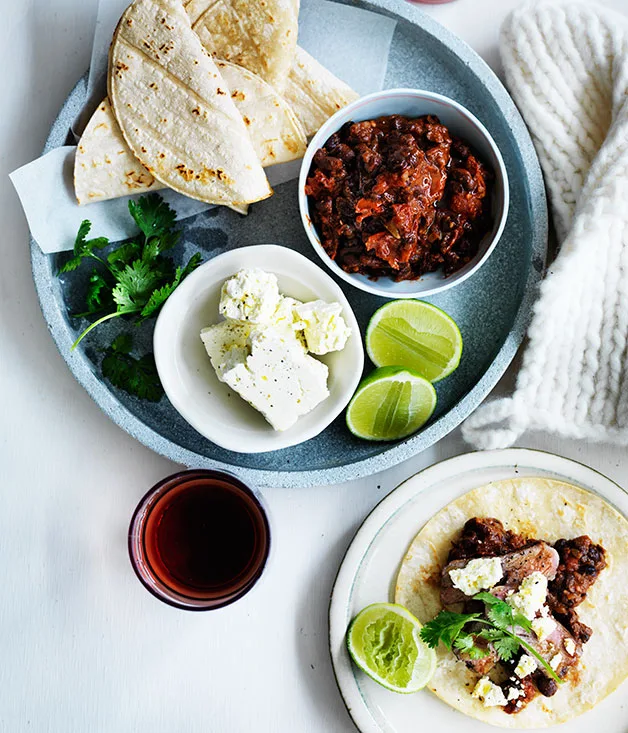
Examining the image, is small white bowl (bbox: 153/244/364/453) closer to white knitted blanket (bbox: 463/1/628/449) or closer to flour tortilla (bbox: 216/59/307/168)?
flour tortilla (bbox: 216/59/307/168)

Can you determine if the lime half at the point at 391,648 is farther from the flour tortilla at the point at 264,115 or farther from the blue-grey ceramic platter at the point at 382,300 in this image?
the flour tortilla at the point at 264,115

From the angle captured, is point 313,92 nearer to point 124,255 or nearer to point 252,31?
point 252,31

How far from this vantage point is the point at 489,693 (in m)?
1.91

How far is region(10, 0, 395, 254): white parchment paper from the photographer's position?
72.5 inches

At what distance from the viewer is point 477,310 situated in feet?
6.46

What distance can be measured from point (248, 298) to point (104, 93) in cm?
70

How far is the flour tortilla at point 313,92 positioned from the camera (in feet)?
6.02

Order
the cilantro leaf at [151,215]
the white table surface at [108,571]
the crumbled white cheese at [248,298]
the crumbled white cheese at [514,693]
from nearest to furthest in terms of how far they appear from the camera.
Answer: the crumbled white cheese at [248,298] < the cilantro leaf at [151,215] < the crumbled white cheese at [514,693] < the white table surface at [108,571]

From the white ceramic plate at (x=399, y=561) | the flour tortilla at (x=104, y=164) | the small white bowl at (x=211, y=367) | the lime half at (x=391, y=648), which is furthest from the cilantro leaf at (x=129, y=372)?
the lime half at (x=391, y=648)

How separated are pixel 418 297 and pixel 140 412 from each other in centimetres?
81

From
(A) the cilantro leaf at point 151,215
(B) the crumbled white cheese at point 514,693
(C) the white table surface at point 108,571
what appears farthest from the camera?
(C) the white table surface at point 108,571

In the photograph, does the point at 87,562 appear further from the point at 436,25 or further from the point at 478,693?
the point at 436,25

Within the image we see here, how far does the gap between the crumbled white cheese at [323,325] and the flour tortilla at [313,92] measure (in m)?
0.50

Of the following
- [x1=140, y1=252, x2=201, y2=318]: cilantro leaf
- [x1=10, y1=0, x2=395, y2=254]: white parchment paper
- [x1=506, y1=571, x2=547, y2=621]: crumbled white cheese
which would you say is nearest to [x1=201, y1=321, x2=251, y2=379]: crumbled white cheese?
[x1=140, y1=252, x2=201, y2=318]: cilantro leaf
